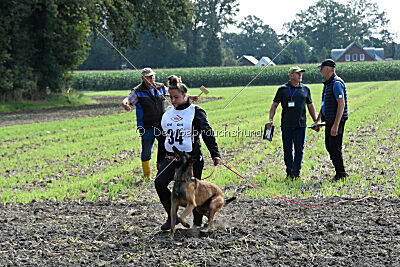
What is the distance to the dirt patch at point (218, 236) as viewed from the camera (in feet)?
16.9

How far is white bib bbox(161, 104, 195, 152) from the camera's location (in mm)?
5816

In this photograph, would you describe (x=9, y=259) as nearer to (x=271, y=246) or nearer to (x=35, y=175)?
(x=271, y=246)

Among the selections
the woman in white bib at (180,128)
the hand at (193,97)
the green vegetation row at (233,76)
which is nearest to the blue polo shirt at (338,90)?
the hand at (193,97)

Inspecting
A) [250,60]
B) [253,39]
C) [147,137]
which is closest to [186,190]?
[147,137]

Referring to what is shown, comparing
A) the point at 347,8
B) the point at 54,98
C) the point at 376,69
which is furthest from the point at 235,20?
the point at 54,98

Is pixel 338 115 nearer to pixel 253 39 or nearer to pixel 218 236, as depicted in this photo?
pixel 218 236

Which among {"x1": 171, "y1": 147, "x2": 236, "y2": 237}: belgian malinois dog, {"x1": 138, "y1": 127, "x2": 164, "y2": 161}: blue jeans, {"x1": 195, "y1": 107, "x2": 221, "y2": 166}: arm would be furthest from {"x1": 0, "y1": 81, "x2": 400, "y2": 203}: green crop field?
{"x1": 171, "y1": 147, "x2": 236, "y2": 237}: belgian malinois dog

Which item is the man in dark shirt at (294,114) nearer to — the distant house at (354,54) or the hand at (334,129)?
the hand at (334,129)

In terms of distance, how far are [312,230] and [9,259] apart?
154 inches

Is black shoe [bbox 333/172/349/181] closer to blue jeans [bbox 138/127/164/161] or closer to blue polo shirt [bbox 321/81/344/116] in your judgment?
blue polo shirt [bbox 321/81/344/116]

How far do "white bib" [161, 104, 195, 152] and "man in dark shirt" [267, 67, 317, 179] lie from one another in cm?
339

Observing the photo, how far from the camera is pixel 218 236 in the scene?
5.89 meters

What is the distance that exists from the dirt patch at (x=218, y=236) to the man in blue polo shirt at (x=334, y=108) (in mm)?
1521

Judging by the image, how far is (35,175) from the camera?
1047cm
